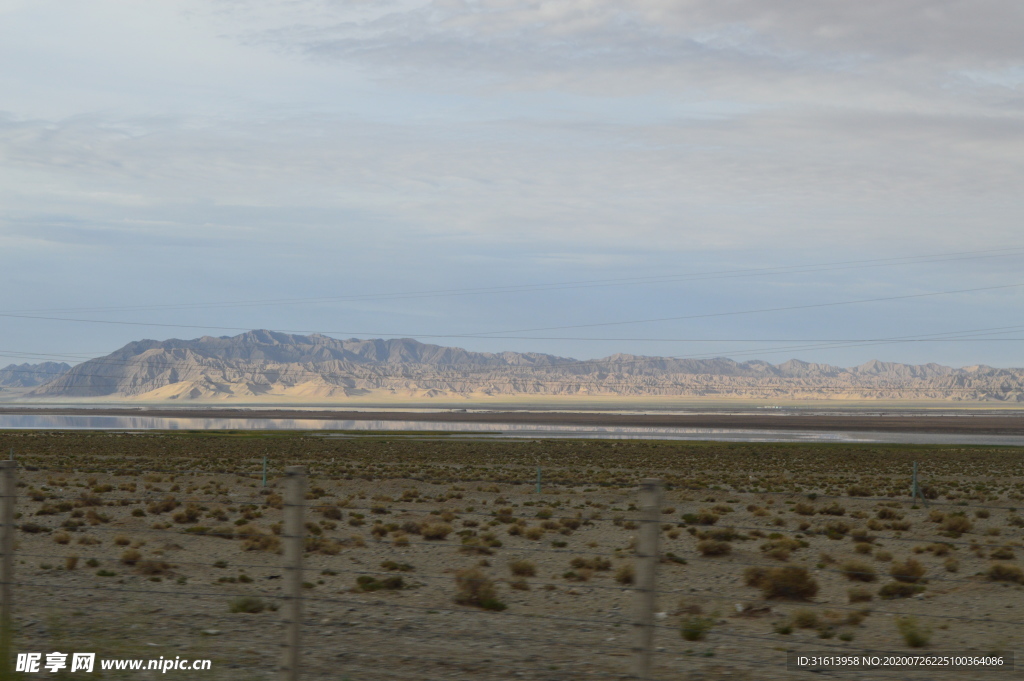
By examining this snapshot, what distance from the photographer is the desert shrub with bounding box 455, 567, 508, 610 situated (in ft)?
41.6

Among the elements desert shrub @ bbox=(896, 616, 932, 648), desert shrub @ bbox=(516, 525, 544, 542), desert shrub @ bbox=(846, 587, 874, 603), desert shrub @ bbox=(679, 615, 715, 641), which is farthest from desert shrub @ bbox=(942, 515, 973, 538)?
desert shrub @ bbox=(679, 615, 715, 641)

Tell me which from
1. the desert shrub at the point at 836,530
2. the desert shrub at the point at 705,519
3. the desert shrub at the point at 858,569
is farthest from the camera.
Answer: the desert shrub at the point at 705,519

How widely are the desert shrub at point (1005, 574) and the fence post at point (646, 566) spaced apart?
11597 millimetres

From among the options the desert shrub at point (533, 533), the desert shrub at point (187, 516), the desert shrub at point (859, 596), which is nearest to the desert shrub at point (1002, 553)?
the desert shrub at point (859, 596)

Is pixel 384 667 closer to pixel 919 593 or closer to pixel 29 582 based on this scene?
pixel 29 582

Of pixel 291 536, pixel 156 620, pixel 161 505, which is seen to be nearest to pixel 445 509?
pixel 161 505

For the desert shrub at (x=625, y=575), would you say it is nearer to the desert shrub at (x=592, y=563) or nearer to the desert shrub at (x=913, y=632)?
the desert shrub at (x=592, y=563)

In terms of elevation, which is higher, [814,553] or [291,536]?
[291,536]

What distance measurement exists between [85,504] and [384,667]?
1994 centimetres

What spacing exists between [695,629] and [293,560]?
616 centimetres

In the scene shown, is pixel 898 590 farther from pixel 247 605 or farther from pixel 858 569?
pixel 247 605

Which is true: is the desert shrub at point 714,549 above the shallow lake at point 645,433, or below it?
above

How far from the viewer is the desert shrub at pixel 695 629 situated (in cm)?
1062

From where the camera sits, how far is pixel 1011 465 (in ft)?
167
